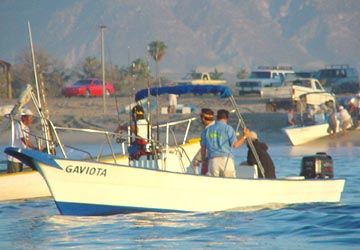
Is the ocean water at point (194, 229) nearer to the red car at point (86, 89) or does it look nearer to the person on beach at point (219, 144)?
the person on beach at point (219, 144)

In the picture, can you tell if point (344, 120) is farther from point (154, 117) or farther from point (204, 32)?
point (204, 32)

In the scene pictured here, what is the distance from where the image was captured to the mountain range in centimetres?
16011

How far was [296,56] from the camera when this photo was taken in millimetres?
159375

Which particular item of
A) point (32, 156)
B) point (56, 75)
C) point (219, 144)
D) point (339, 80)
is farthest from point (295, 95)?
point (56, 75)

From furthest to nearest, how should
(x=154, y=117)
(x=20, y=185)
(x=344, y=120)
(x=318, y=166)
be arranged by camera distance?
(x=154, y=117) < (x=344, y=120) < (x=20, y=185) < (x=318, y=166)

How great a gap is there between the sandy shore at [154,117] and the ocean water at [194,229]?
14.6m

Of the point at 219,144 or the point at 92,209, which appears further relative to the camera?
the point at 92,209

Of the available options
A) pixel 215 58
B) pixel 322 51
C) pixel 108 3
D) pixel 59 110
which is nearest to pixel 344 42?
pixel 322 51

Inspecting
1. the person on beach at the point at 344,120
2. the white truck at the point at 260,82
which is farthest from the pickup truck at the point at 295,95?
the white truck at the point at 260,82

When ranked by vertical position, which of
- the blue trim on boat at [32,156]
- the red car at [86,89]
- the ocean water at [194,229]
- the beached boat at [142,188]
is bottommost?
the ocean water at [194,229]

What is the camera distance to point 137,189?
55.7 feet

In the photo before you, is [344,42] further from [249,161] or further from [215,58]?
[249,161]

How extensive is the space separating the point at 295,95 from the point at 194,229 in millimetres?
25710

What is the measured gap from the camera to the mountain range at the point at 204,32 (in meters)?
160
